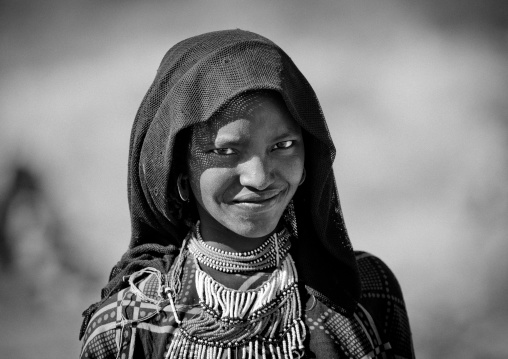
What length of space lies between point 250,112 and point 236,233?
1.23 feet

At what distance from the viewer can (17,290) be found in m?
4.99

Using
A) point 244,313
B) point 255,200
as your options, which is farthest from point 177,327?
point 255,200

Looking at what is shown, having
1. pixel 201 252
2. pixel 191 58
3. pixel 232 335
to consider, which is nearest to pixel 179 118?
pixel 191 58

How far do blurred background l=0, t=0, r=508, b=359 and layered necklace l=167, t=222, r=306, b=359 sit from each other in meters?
2.69

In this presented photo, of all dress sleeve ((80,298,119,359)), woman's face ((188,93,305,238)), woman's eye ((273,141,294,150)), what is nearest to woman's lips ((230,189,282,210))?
woman's face ((188,93,305,238))

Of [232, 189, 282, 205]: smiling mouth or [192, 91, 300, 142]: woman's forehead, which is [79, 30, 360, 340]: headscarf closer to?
[192, 91, 300, 142]: woman's forehead

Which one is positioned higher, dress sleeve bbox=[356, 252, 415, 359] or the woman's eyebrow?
the woman's eyebrow

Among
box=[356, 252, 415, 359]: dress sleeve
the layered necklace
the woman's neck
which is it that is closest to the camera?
the layered necklace

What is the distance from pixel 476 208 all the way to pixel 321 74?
1.31 meters

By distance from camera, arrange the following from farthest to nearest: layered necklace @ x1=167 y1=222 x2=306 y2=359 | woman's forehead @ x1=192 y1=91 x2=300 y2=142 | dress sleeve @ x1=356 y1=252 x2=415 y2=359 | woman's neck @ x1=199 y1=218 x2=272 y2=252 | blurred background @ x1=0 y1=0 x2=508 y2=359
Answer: blurred background @ x1=0 y1=0 x2=508 y2=359 → dress sleeve @ x1=356 y1=252 x2=415 y2=359 → woman's neck @ x1=199 y1=218 x2=272 y2=252 → layered necklace @ x1=167 y1=222 x2=306 y2=359 → woman's forehead @ x1=192 y1=91 x2=300 y2=142

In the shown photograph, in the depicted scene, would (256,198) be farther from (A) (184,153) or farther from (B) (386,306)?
(B) (386,306)

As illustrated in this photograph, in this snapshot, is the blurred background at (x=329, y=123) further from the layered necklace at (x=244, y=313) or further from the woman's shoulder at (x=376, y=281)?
the layered necklace at (x=244, y=313)

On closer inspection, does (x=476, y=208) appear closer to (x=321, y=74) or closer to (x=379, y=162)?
(x=379, y=162)

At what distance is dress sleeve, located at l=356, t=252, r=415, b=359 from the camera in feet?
7.77
